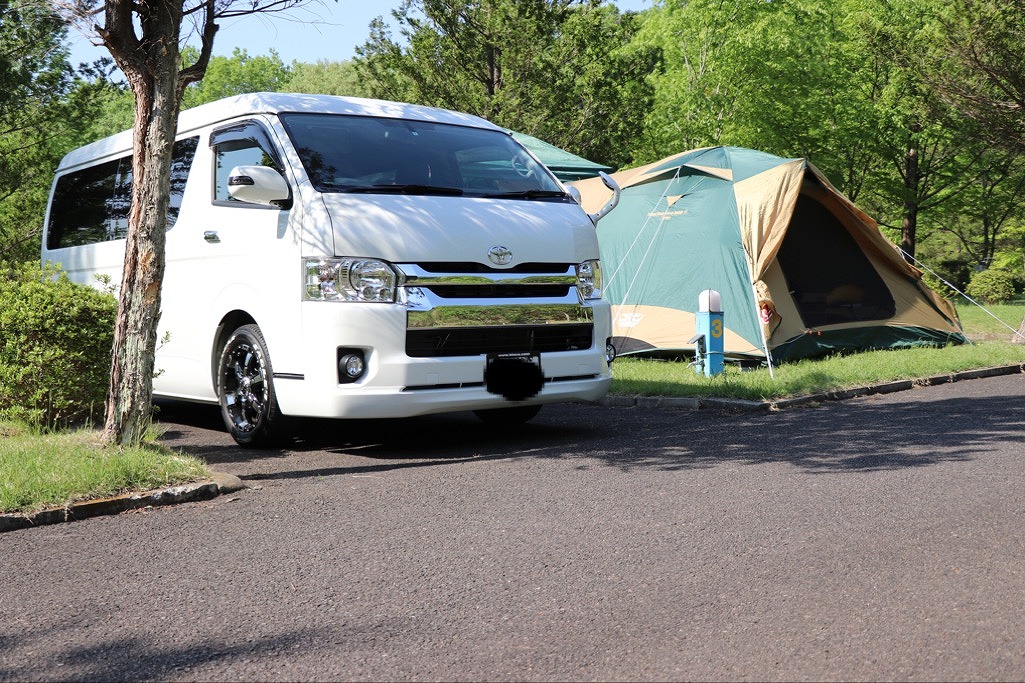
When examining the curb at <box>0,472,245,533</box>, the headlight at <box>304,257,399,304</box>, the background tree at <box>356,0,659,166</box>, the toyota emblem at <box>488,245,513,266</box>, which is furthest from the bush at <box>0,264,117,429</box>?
the background tree at <box>356,0,659,166</box>

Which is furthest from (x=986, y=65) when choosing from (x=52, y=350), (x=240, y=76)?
(x=240, y=76)

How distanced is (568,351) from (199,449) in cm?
267

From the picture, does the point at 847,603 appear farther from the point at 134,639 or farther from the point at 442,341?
the point at 442,341

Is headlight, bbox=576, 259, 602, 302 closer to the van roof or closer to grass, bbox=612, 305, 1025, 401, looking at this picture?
the van roof

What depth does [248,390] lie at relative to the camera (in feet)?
24.5

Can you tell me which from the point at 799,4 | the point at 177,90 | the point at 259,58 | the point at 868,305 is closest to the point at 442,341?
the point at 177,90

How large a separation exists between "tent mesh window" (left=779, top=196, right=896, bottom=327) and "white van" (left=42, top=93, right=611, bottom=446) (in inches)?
210

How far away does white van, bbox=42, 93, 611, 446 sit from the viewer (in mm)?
6805

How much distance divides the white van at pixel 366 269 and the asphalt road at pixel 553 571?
587 mm

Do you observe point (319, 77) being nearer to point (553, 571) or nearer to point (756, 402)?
point (756, 402)

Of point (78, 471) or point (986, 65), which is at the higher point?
point (986, 65)

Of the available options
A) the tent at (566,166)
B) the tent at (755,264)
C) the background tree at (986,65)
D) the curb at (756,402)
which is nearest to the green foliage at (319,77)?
the tent at (566,166)

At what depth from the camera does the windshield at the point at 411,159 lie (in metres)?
7.26

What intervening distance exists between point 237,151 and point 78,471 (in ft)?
9.43
